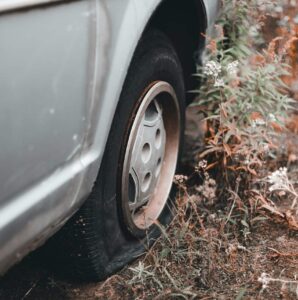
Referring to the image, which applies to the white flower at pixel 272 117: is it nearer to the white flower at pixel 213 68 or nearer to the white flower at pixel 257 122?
the white flower at pixel 257 122

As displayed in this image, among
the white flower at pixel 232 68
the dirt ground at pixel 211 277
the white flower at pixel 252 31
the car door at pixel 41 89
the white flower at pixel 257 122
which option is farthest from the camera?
the white flower at pixel 252 31

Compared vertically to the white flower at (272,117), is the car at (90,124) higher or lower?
higher

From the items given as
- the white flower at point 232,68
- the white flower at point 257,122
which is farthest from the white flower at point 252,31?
the white flower at point 257,122

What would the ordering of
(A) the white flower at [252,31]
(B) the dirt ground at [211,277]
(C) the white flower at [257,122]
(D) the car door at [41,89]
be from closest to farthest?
(D) the car door at [41,89] → (B) the dirt ground at [211,277] → (C) the white flower at [257,122] → (A) the white flower at [252,31]

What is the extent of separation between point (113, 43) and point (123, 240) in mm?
872

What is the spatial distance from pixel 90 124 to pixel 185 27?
1114mm

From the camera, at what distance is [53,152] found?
1.65m

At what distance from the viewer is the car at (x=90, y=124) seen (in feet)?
4.82

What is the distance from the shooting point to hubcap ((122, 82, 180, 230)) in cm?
225

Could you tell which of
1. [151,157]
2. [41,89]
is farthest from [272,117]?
[41,89]

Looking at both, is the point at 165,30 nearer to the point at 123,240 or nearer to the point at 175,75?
the point at 175,75

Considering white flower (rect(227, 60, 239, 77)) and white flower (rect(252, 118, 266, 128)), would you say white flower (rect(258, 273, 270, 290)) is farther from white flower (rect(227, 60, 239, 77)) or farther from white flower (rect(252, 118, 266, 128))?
white flower (rect(227, 60, 239, 77))

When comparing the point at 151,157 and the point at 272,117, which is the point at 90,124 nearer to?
the point at 151,157

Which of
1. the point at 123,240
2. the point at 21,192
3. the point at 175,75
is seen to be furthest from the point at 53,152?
the point at 175,75
